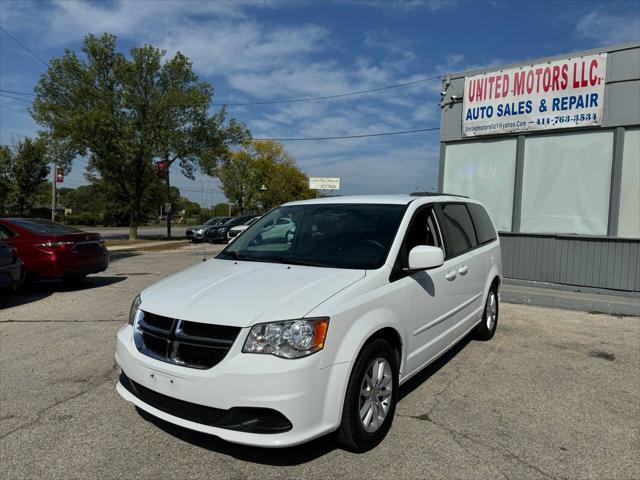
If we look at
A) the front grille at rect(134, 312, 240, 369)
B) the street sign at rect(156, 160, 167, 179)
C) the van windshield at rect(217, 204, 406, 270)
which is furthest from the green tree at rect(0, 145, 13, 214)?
the front grille at rect(134, 312, 240, 369)

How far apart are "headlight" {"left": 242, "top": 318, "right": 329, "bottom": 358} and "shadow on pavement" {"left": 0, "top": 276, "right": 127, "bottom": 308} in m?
6.93

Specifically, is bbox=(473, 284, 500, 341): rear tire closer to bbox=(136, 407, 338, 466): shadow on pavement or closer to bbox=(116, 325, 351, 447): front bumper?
bbox=(136, 407, 338, 466): shadow on pavement

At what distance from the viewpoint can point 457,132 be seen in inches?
405

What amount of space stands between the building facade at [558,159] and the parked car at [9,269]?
8362mm

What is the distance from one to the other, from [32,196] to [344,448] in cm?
4547

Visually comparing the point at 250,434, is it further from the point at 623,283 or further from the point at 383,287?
the point at 623,283

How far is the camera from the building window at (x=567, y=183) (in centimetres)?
860

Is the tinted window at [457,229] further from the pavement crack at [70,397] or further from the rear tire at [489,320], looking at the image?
the pavement crack at [70,397]

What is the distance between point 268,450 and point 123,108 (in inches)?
1228

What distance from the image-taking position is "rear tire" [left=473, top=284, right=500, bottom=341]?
5723mm

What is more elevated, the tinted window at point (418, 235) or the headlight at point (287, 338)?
the tinted window at point (418, 235)

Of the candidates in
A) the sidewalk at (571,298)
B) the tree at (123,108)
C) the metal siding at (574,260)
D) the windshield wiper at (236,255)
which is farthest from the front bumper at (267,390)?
the tree at (123,108)

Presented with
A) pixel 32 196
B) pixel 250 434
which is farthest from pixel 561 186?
pixel 32 196

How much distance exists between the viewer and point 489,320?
586cm
